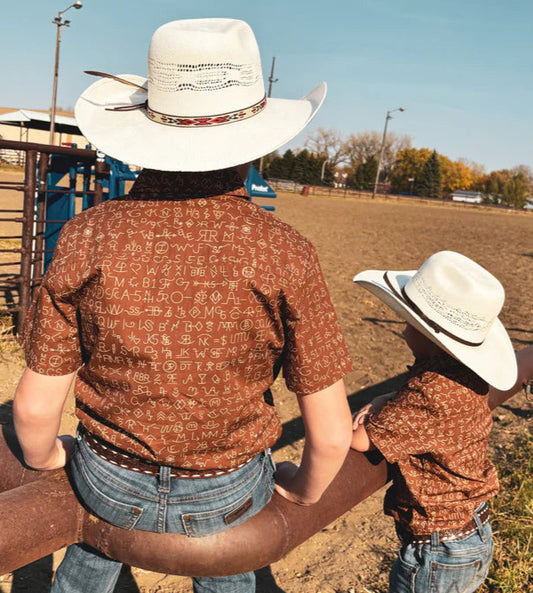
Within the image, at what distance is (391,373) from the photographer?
5926mm

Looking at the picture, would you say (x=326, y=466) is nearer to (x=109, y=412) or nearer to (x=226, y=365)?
(x=226, y=365)

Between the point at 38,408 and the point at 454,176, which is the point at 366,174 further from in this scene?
the point at 38,408

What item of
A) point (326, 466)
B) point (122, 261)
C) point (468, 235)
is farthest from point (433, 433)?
point (468, 235)

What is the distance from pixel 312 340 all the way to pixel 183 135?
0.53 meters

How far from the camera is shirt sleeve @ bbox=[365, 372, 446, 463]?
175cm

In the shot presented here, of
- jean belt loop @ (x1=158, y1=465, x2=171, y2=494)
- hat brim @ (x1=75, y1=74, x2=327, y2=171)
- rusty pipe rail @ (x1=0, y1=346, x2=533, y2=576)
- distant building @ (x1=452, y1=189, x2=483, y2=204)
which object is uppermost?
hat brim @ (x1=75, y1=74, x2=327, y2=171)

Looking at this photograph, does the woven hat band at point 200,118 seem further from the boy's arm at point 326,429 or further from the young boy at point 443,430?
the young boy at point 443,430

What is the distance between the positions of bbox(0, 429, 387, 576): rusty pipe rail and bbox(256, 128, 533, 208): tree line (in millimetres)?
58054

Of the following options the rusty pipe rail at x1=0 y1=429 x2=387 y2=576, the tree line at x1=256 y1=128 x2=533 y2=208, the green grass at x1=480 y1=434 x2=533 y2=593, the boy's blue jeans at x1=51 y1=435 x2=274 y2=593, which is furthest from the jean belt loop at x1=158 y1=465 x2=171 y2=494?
the tree line at x1=256 y1=128 x2=533 y2=208

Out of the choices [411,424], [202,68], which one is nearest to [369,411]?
[411,424]

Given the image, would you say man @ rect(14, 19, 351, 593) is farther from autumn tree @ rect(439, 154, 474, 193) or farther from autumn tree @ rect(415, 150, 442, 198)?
autumn tree @ rect(439, 154, 474, 193)

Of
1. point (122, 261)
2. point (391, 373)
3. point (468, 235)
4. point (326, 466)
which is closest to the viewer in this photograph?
point (122, 261)

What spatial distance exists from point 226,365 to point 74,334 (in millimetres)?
346

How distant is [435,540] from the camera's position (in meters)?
1.82
